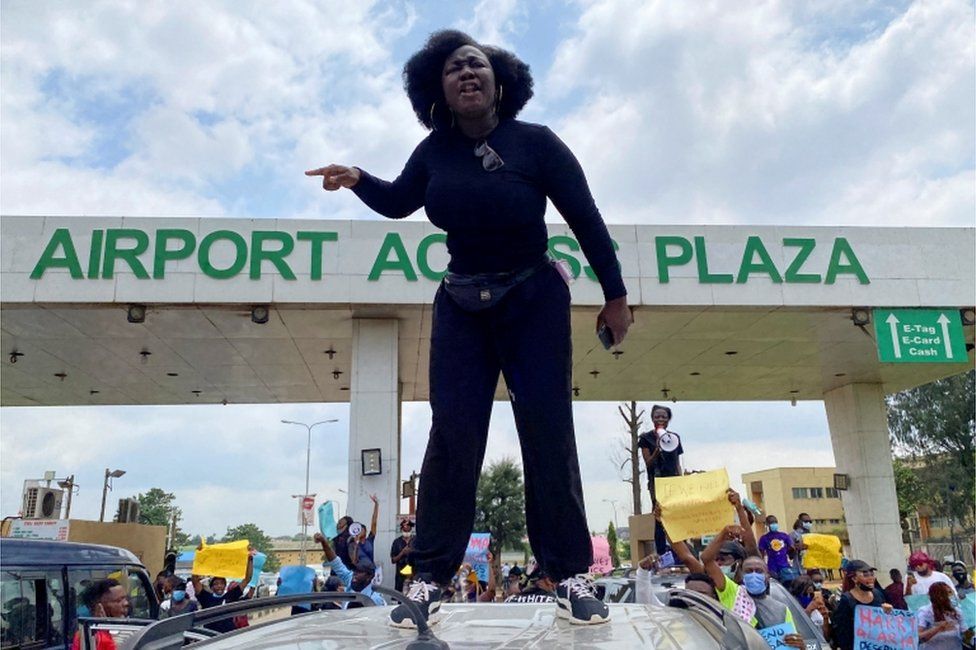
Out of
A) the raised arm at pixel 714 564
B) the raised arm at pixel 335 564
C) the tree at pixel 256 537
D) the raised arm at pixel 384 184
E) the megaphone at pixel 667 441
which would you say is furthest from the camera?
the tree at pixel 256 537

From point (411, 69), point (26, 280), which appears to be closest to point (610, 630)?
point (411, 69)

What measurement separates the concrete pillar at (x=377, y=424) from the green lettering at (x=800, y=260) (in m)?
6.11

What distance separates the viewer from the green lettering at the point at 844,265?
11.5 m

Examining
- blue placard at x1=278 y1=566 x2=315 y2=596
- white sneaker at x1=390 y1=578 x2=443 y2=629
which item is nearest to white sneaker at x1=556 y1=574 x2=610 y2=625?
white sneaker at x1=390 y1=578 x2=443 y2=629

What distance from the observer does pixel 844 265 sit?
11531 mm

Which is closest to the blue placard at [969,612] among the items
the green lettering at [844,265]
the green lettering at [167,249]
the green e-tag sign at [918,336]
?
the green e-tag sign at [918,336]

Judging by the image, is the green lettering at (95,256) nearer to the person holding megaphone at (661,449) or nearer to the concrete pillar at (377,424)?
the concrete pillar at (377,424)

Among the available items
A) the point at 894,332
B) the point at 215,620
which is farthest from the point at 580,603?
the point at 894,332

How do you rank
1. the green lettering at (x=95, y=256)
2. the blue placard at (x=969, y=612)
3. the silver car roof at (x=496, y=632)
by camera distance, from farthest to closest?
the green lettering at (x=95, y=256)
the blue placard at (x=969, y=612)
the silver car roof at (x=496, y=632)

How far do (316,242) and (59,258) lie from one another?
3.50 metres

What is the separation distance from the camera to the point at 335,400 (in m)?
18.6

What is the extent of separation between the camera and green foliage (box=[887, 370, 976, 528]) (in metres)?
36.1

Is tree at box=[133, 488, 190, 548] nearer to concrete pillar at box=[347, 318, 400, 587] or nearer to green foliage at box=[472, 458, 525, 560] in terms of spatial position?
green foliage at box=[472, 458, 525, 560]

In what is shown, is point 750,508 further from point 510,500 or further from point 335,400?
point 510,500
